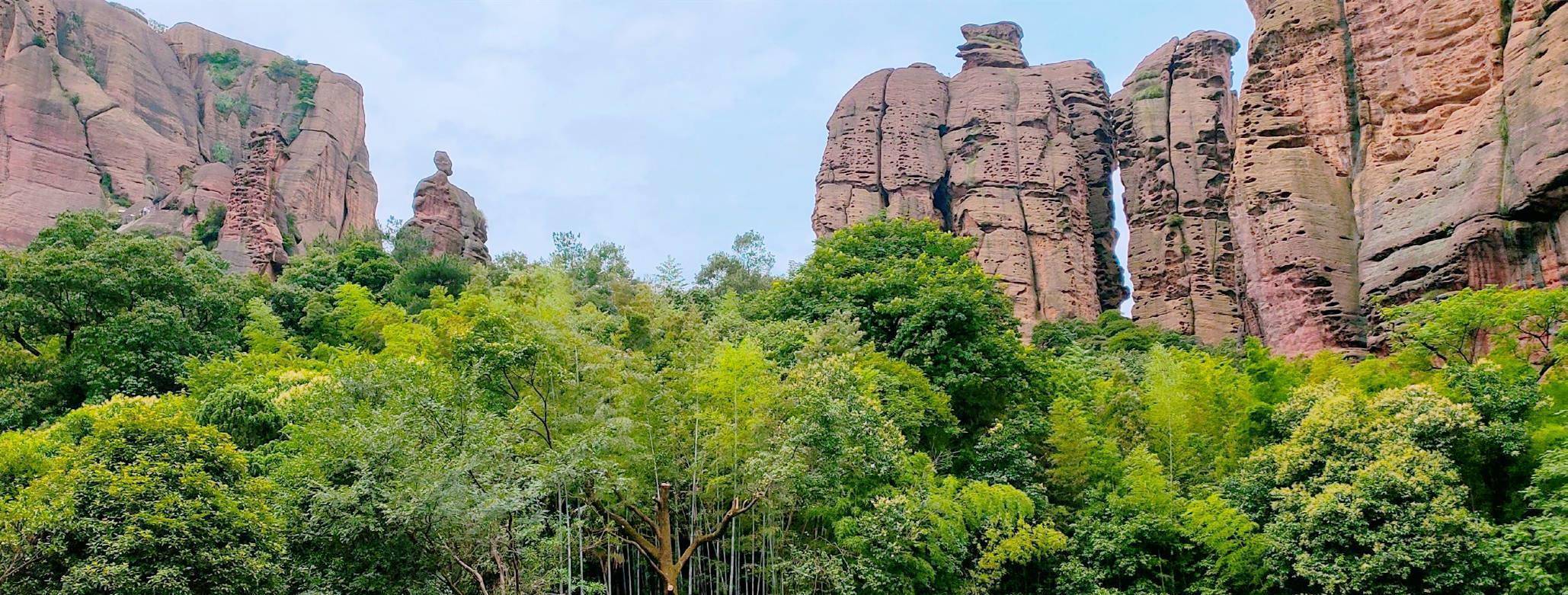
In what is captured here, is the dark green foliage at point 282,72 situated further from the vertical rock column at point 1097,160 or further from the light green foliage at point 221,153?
the vertical rock column at point 1097,160

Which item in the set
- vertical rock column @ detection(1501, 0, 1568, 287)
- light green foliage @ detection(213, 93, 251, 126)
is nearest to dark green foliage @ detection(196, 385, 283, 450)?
vertical rock column @ detection(1501, 0, 1568, 287)

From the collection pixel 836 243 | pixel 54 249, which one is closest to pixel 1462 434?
pixel 836 243

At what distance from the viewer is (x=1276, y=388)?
19531 mm

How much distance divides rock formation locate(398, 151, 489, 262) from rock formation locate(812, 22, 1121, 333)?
12.1m

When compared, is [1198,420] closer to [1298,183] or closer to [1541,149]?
[1541,149]

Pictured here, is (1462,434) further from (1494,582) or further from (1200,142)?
(1200,142)

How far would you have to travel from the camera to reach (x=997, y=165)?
3856 cm

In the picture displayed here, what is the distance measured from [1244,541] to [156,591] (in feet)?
43.6

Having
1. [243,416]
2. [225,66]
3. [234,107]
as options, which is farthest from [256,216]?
[225,66]

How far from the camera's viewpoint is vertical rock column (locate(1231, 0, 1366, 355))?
906 inches

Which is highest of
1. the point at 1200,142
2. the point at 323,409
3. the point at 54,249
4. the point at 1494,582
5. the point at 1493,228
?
the point at 1200,142

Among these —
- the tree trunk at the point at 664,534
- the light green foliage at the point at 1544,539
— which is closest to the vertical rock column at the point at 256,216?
the tree trunk at the point at 664,534

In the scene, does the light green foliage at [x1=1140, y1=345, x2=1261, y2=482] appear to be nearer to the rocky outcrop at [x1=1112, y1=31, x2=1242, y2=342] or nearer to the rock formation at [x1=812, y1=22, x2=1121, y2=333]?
the rocky outcrop at [x1=1112, y1=31, x2=1242, y2=342]

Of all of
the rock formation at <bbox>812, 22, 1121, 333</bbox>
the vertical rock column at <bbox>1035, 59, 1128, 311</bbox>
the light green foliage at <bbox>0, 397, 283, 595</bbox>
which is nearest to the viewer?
the light green foliage at <bbox>0, 397, 283, 595</bbox>
